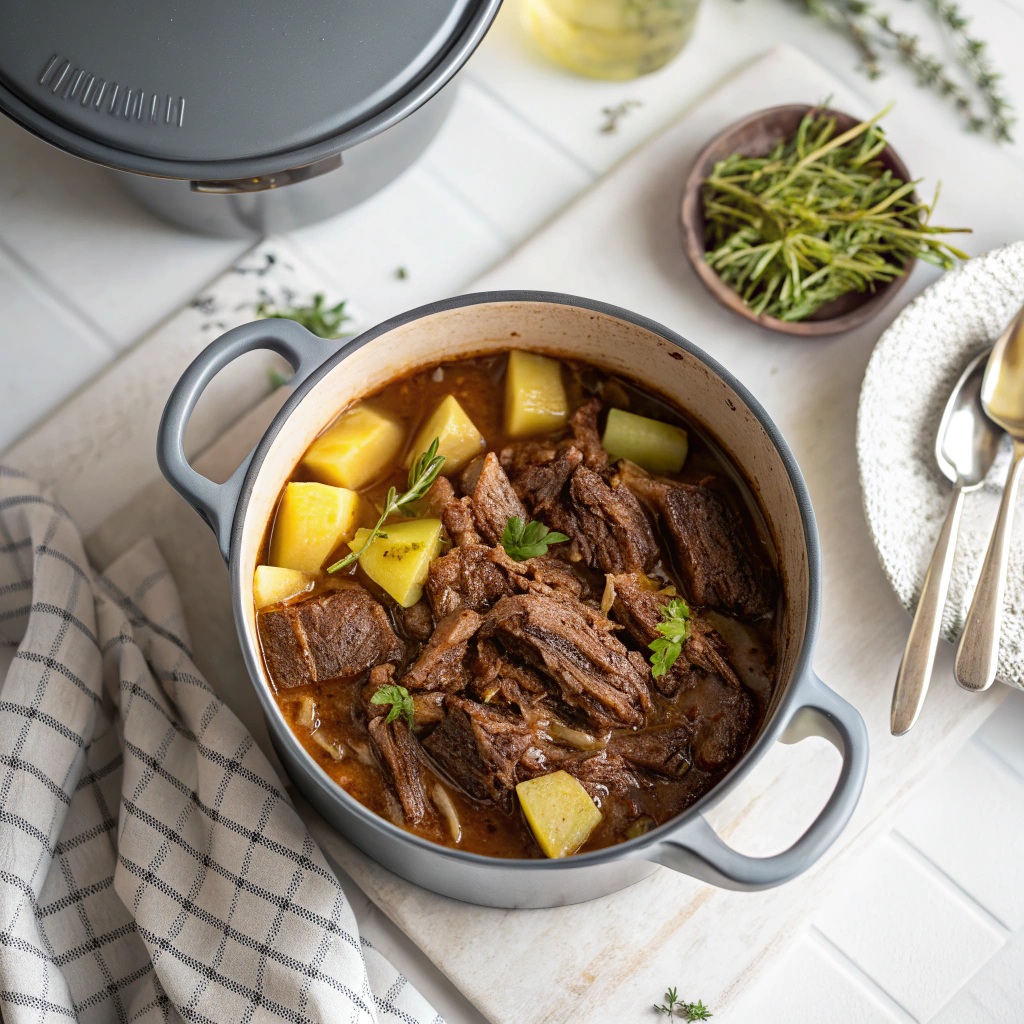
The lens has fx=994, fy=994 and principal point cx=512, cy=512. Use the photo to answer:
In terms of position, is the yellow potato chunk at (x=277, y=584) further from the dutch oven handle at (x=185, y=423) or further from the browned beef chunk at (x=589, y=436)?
the browned beef chunk at (x=589, y=436)

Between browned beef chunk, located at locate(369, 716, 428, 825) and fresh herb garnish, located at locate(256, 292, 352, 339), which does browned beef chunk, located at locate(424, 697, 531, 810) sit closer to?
browned beef chunk, located at locate(369, 716, 428, 825)

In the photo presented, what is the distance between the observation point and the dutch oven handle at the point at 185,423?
1581mm

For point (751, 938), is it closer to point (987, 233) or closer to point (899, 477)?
point (899, 477)

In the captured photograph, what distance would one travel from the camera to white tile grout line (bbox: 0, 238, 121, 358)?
2301 mm

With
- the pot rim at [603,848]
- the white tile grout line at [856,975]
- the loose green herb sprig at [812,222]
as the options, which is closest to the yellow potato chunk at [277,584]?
the pot rim at [603,848]

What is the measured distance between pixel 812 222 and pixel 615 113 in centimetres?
57

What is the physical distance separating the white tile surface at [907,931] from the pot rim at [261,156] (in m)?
1.70

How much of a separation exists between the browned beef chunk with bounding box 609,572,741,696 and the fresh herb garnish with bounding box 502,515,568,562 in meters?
0.14

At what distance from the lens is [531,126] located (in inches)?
94.7

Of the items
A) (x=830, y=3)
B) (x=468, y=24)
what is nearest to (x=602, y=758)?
(x=468, y=24)

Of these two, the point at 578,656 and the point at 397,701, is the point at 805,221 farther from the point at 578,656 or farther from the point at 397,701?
the point at 397,701

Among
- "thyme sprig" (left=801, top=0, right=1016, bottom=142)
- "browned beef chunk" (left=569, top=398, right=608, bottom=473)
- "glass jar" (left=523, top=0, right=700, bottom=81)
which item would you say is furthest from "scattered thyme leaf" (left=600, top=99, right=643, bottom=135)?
"browned beef chunk" (left=569, top=398, right=608, bottom=473)

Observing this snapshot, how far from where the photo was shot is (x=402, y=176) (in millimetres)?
2348

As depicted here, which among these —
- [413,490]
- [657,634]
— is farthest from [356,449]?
[657,634]
